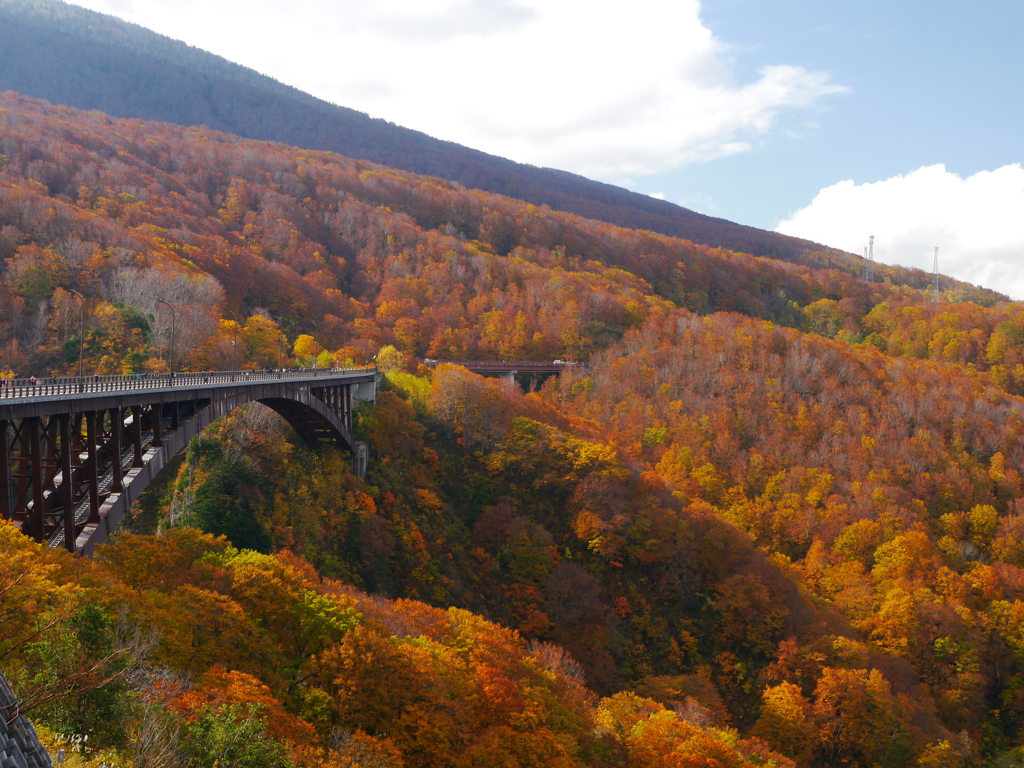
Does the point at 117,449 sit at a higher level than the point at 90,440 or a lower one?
lower

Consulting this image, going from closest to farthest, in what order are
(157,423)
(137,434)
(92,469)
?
(92,469) → (137,434) → (157,423)

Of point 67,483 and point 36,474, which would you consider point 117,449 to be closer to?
point 67,483

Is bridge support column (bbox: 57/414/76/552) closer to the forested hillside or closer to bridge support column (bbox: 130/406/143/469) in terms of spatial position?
the forested hillside

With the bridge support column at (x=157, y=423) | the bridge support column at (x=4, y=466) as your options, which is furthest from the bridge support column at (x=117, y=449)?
the bridge support column at (x=4, y=466)

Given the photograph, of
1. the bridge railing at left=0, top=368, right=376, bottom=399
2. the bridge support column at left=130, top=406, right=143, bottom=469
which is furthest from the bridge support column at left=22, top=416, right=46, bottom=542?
the bridge support column at left=130, top=406, right=143, bottom=469

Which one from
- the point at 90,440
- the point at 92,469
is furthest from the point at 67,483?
the point at 90,440

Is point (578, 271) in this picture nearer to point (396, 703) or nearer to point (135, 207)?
point (135, 207)
